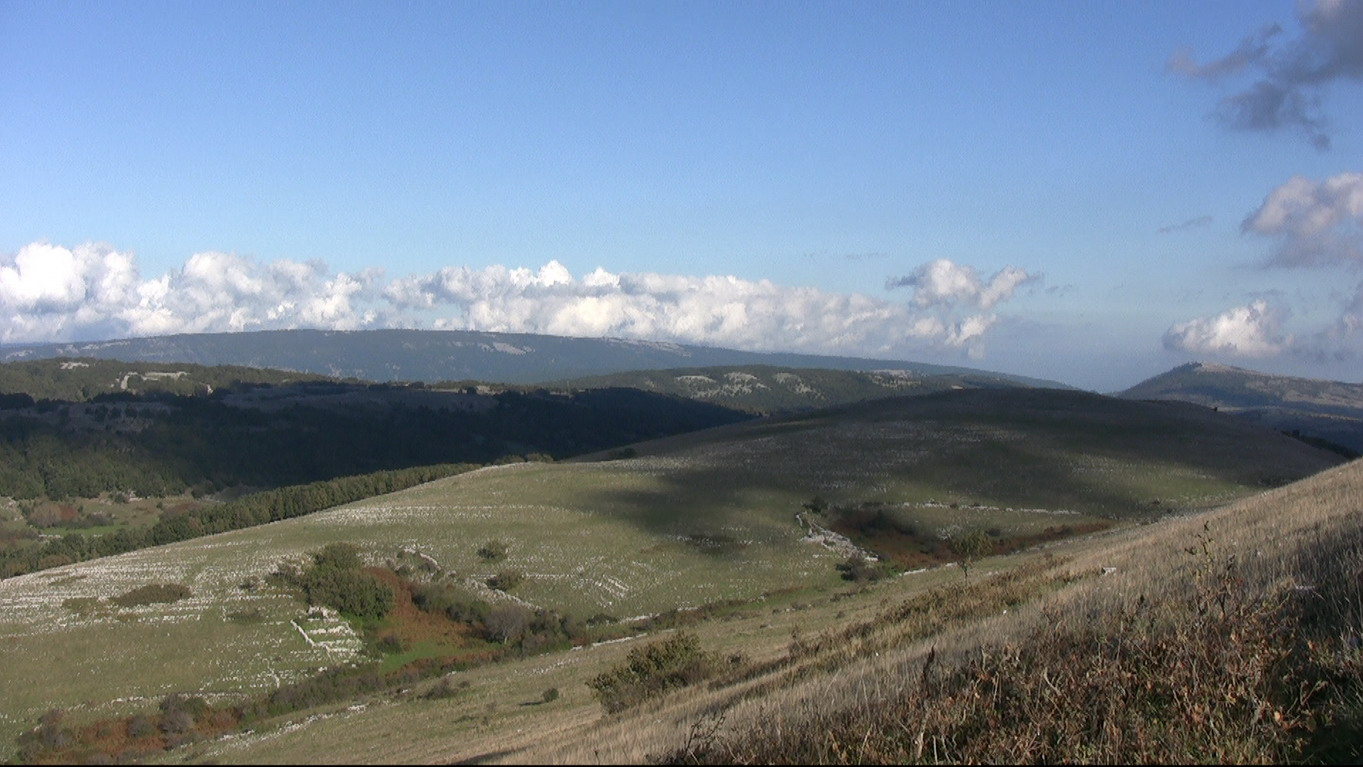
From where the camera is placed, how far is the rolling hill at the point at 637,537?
36000mm

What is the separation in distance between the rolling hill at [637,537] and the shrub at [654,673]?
171 centimetres

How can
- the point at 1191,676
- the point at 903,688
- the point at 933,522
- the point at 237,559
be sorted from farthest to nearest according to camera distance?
the point at 933,522
the point at 237,559
the point at 903,688
the point at 1191,676

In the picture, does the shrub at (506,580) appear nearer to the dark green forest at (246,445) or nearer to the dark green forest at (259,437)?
the dark green forest at (246,445)

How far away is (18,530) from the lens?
10444 centimetres

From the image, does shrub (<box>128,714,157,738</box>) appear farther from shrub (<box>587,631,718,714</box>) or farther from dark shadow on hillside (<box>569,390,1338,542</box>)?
dark shadow on hillside (<box>569,390,1338,542</box>)

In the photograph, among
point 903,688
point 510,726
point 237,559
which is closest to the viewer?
point 903,688

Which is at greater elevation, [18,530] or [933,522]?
[933,522]

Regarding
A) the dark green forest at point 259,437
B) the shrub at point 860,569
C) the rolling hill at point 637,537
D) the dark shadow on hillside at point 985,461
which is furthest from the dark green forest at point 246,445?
the shrub at point 860,569

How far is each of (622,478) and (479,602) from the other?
24915 millimetres

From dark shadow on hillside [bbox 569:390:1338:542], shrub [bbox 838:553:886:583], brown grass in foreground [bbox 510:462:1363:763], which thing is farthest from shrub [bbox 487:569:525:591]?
brown grass in foreground [bbox 510:462:1363:763]

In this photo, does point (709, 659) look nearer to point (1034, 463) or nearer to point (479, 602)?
point (479, 602)

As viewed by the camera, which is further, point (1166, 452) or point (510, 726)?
point (1166, 452)

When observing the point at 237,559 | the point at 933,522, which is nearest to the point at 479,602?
the point at 237,559

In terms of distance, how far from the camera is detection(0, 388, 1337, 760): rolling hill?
36000 millimetres
